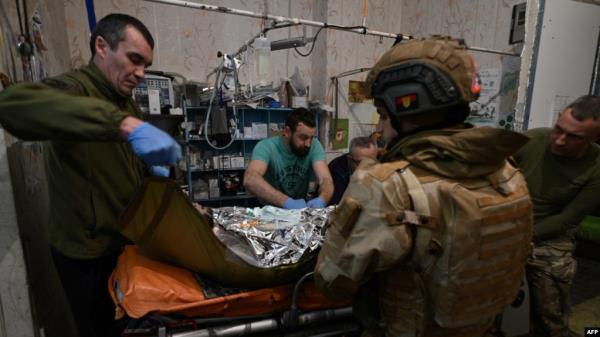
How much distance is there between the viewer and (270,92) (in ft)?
11.3

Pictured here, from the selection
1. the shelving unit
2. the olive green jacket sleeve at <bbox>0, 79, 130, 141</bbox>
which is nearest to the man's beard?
the shelving unit

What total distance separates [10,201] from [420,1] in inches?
178

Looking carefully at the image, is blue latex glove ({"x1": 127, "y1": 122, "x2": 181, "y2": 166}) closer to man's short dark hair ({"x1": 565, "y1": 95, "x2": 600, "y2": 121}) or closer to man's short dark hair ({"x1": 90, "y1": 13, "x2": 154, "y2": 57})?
man's short dark hair ({"x1": 90, "y1": 13, "x2": 154, "y2": 57})

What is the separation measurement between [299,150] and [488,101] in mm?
2079

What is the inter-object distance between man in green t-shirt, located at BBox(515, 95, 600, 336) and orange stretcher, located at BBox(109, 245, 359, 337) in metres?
1.26

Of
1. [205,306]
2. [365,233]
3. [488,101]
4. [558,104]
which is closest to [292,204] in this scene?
[205,306]

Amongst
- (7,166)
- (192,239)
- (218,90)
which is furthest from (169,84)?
(192,239)

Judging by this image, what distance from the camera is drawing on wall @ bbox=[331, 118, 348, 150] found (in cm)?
427

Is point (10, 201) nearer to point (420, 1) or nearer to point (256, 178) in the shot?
point (256, 178)

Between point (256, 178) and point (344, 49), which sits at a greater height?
point (344, 49)

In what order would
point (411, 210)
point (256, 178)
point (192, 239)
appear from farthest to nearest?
1. point (256, 178)
2. point (192, 239)
3. point (411, 210)

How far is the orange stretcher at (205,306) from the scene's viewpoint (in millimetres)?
959

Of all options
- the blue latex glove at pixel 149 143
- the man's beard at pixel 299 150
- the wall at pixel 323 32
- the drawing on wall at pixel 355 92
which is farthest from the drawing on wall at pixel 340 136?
the blue latex glove at pixel 149 143

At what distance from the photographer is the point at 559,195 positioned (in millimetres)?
1635
